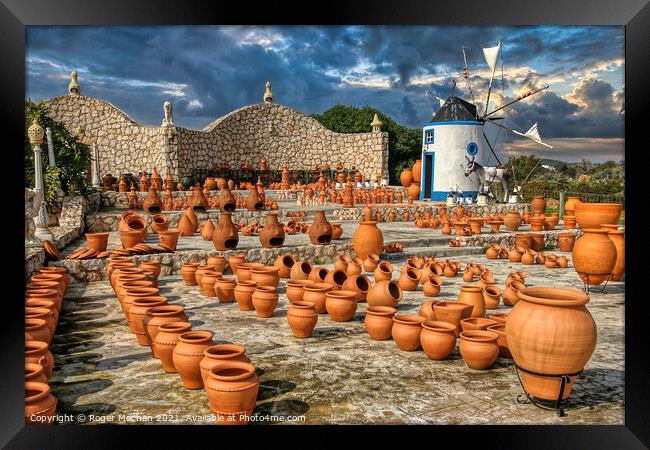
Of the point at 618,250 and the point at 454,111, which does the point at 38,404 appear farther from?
the point at 454,111

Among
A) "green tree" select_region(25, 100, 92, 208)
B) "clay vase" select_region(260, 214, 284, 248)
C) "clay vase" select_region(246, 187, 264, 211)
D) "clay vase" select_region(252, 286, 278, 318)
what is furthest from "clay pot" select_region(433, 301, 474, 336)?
"green tree" select_region(25, 100, 92, 208)

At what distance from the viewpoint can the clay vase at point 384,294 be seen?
614cm

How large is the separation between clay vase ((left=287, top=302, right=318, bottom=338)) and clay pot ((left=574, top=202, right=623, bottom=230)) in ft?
20.4

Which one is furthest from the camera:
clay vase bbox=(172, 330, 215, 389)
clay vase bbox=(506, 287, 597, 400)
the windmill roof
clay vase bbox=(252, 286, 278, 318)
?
the windmill roof

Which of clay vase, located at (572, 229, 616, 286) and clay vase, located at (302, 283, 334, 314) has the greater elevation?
clay vase, located at (572, 229, 616, 286)

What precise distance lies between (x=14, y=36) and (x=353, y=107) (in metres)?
33.3

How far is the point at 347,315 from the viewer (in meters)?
5.95

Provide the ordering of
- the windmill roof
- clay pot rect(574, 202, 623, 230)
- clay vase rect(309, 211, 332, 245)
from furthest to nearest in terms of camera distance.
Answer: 1. the windmill roof
2. clay vase rect(309, 211, 332, 245)
3. clay pot rect(574, 202, 623, 230)

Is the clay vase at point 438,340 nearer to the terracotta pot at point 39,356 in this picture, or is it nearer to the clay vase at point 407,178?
the terracotta pot at point 39,356

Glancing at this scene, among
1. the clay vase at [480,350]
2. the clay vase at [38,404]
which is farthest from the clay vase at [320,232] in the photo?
the clay vase at [38,404]

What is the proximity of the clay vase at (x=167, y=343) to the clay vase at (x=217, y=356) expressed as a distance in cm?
54

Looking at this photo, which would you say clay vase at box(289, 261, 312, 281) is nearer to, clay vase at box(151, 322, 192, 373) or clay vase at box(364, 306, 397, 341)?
clay vase at box(364, 306, 397, 341)

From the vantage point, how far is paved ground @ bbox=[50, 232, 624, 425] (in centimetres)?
365
